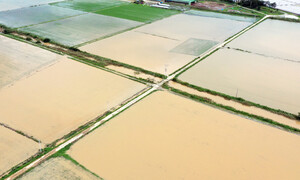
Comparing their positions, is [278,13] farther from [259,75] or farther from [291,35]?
[259,75]

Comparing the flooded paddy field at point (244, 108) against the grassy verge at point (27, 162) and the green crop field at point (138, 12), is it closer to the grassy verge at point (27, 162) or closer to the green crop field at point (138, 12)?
the grassy verge at point (27, 162)

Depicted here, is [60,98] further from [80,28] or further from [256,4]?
[256,4]

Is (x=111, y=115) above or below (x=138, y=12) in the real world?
below

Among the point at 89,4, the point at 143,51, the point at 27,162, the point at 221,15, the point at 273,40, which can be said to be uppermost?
the point at 89,4

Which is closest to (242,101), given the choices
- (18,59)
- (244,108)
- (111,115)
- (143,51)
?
(244,108)

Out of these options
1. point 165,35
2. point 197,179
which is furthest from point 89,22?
point 197,179

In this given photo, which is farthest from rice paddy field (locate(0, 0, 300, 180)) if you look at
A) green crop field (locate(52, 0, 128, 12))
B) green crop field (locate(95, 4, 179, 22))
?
green crop field (locate(52, 0, 128, 12))

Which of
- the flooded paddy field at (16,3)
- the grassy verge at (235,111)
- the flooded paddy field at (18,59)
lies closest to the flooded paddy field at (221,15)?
the grassy verge at (235,111)

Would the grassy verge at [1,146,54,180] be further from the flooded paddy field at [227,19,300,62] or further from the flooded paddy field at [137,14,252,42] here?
the flooded paddy field at [227,19,300,62]
